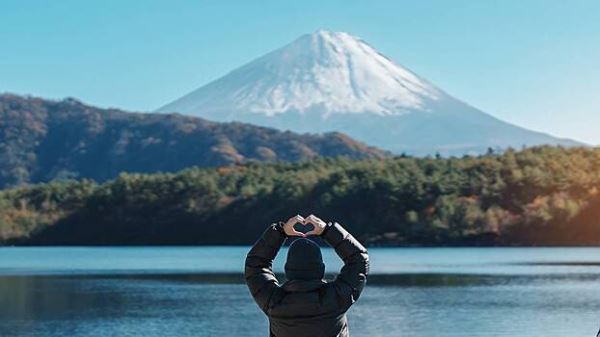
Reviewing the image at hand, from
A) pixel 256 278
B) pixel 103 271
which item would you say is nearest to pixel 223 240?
pixel 103 271

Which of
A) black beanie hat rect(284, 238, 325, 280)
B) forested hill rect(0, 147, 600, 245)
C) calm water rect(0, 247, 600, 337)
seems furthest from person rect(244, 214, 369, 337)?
forested hill rect(0, 147, 600, 245)

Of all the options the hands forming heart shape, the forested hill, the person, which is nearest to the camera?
the hands forming heart shape

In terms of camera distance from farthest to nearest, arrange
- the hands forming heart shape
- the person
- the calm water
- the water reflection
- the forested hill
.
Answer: the forested hill < the calm water < the water reflection < the person < the hands forming heart shape

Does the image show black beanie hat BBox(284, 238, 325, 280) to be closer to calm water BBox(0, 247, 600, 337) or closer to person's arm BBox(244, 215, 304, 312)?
person's arm BBox(244, 215, 304, 312)

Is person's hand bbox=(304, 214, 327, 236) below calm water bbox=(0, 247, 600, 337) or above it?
above

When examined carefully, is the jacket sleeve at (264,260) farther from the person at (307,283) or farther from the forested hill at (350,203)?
the forested hill at (350,203)

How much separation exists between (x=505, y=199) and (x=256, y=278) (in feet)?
270

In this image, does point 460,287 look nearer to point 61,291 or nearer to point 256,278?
point 61,291

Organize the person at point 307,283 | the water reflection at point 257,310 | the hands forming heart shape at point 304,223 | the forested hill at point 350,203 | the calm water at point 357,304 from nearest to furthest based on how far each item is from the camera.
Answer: the hands forming heart shape at point 304,223 → the person at point 307,283 → the water reflection at point 257,310 → the calm water at point 357,304 → the forested hill at point 350,203

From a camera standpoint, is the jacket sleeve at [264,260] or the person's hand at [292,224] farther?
the jacket sleeve at [264,260]

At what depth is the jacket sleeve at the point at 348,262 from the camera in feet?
15.6

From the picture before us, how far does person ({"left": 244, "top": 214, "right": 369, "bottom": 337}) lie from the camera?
4.78 meters

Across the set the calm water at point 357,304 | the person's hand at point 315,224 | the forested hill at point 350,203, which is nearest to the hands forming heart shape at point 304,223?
the person's hand at point 315,224

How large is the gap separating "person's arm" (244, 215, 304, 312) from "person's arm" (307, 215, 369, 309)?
0.15 metres
